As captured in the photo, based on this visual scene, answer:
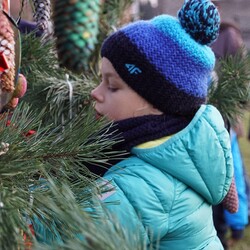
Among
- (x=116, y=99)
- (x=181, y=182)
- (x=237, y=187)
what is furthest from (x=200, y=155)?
(x=237, y=187)

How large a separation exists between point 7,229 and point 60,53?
0.44 m

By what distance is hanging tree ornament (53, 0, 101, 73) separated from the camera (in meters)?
0.73

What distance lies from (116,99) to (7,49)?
52 cm

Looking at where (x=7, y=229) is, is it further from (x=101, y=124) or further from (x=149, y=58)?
(x=149, y=58)

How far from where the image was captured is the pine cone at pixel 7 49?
61 centimetres

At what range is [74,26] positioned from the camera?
0.76m

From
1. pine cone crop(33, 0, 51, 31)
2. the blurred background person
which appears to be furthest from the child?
the blurred background person

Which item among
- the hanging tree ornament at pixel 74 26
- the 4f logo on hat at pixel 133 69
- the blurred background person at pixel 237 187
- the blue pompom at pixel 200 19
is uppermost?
the hanging tree ornament at pixel 74 26

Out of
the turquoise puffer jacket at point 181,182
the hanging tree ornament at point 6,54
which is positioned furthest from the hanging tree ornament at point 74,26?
the turquoise puffer jacket at point 181,182

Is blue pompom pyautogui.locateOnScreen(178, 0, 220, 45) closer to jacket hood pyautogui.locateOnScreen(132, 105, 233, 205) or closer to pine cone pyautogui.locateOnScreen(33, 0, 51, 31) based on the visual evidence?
jacket hood pyautogui.locateOnScreen(132, 105, 233, 205)

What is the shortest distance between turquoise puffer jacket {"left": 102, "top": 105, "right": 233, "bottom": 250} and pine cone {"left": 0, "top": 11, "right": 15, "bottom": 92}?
14.0 inches

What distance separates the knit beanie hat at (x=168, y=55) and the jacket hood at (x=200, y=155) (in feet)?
0.22

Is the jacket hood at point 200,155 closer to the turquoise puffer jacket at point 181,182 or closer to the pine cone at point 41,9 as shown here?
the turquoise puffer jacket at point 181,182

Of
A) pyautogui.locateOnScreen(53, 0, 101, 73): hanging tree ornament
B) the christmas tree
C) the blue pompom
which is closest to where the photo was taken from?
the christmas tree
